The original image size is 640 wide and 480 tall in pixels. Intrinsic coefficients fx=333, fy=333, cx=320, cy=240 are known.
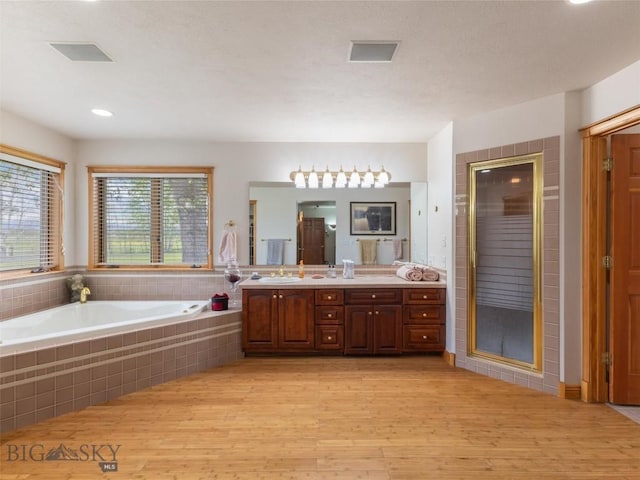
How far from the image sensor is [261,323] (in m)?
3.52

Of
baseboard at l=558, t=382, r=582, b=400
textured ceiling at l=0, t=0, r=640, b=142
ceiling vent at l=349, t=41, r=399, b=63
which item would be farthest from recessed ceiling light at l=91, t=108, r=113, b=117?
baseboard at l=558, t=382, r=582, b=400

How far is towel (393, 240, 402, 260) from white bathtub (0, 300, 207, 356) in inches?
90.2

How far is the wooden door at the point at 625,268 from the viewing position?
254 centimetres

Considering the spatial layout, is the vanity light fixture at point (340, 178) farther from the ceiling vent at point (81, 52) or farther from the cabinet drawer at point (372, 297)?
the ceiling vent at point (81, 52)

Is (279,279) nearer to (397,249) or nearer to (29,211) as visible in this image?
(397,249)

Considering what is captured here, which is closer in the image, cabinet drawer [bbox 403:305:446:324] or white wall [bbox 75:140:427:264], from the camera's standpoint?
cabinet drawer [bbox 403:305:446:324]

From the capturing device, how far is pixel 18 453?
200cm

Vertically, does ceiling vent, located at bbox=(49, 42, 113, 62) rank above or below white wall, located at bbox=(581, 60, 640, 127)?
above

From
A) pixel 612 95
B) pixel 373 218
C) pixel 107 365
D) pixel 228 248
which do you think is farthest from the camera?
pixel 373 218

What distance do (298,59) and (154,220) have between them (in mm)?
2824

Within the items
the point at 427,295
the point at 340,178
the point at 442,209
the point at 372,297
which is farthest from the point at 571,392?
the point at 340,178

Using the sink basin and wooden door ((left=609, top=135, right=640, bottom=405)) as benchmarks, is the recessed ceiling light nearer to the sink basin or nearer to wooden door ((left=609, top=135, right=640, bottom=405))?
the sink basin

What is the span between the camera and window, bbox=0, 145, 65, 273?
314 cm

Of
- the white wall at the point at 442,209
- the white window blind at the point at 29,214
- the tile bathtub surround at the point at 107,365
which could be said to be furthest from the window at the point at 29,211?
the white wall at the point at 442,209
